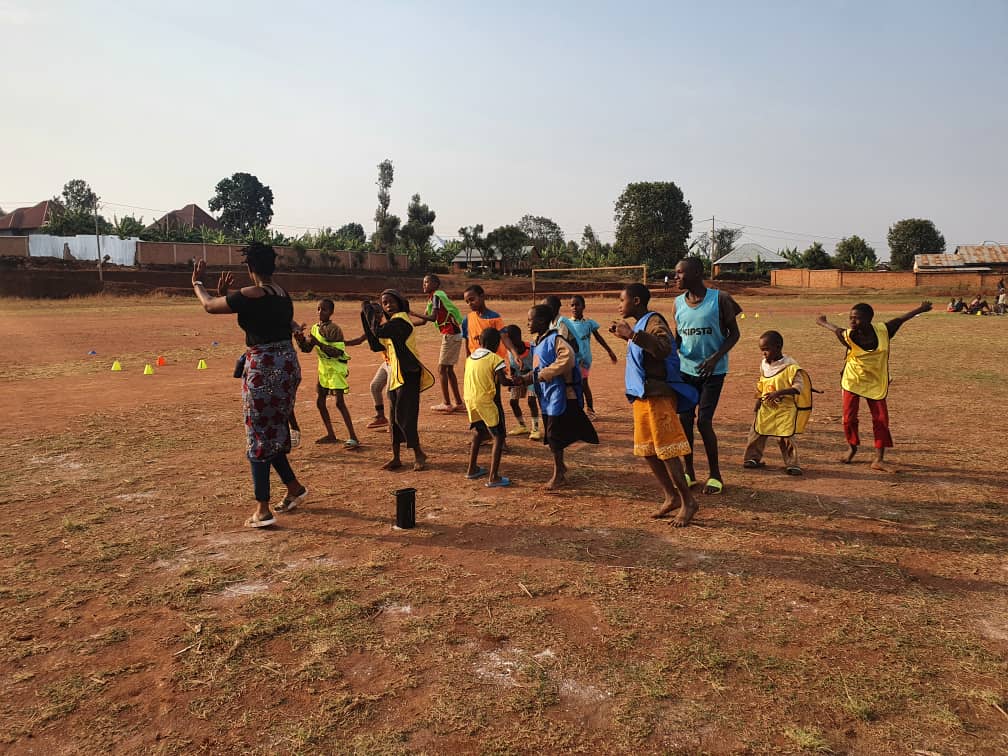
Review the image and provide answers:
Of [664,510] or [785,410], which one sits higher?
[785,410]

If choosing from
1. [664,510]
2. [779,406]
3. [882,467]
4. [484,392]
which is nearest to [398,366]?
[484,392]

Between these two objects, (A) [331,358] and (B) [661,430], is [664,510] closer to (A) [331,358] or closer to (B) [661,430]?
(B) [661,430]

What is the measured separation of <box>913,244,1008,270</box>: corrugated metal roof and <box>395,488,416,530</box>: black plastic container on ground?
209 ft

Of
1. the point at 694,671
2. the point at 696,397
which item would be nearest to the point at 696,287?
the point at 696,397

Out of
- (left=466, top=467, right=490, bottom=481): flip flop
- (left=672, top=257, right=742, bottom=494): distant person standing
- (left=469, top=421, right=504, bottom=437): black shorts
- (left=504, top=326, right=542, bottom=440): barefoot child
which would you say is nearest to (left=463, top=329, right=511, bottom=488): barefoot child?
(left=469, top=421, right=504, bottom=437): black shorts

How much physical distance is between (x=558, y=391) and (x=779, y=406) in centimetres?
234

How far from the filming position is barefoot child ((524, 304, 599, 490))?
6004 mm

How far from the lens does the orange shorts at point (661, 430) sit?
513 centimetres

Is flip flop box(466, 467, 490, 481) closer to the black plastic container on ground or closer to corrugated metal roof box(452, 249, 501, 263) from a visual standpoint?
the black plastic container on ground

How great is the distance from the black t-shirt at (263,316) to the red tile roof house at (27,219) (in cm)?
7191

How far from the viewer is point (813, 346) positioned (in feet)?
59.4

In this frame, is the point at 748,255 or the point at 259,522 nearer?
the point at 259,522

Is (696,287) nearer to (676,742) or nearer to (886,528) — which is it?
(886,528)

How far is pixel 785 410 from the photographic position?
266 inches
